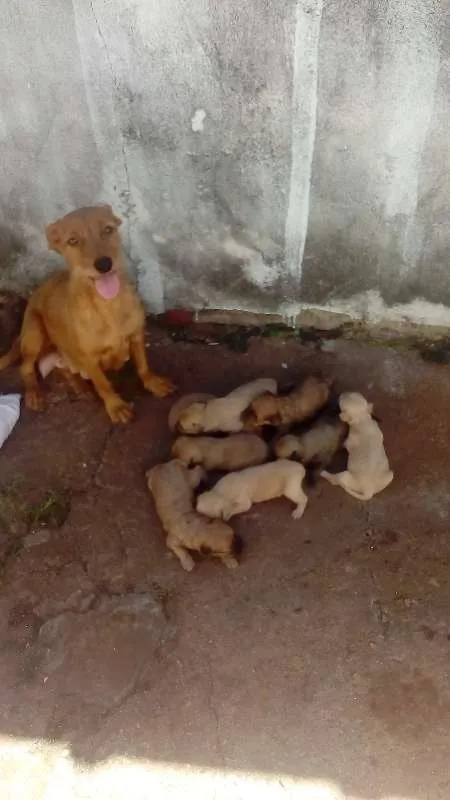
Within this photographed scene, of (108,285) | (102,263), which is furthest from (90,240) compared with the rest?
(108,285)

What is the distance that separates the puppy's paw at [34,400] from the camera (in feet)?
16.0

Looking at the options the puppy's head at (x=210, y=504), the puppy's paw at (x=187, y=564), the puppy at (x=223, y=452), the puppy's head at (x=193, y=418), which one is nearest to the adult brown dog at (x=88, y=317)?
the puppy's head at (x=193, y=418)

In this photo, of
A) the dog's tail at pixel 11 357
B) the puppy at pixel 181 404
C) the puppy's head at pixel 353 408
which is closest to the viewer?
the puppy's head at pixel 353 408

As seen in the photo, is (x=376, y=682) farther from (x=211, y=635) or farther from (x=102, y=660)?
(x=102, y=660)

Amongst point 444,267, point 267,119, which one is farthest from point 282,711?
point 267,119

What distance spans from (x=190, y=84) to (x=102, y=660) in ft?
10.4

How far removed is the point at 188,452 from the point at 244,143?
1851mm

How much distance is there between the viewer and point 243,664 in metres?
3.63

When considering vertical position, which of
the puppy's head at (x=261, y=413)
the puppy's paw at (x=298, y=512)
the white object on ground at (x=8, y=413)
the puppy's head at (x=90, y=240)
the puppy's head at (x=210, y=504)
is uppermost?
the puppy's head at (x=90, y=240)

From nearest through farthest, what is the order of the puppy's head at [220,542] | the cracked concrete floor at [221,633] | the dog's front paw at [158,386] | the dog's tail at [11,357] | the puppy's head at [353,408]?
1. the cracked concrete floor at [221,633]
2. the puppy's head at [220,542]
3. the puppy's head at [353,408]
4. the dog's front paw at [158,386]
5. the dog's tail at [11,357]

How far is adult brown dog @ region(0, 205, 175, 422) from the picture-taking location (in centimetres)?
399

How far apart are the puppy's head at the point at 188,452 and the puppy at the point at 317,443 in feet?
1.50

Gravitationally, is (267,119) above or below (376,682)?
above

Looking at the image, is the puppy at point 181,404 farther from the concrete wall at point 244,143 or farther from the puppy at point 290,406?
the concrete wall at point 244,143
